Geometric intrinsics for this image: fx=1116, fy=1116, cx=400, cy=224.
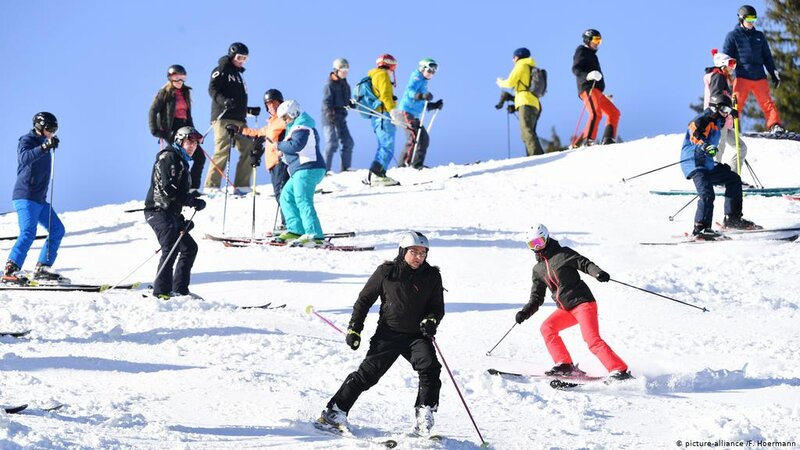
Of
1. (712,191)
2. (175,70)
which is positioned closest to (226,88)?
(175,70)

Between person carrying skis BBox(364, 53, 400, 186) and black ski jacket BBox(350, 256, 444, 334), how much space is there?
36.3 feet

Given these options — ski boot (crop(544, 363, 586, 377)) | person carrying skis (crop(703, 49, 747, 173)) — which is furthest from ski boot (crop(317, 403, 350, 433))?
person carrying skis (crop(703, 49, 747, 173))

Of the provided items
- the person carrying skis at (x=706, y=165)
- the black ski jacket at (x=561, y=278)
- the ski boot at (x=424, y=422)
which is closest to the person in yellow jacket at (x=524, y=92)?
the person carrying skis at (x=706, y=165)

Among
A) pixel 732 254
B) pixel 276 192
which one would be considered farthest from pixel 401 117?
pixel 732 254

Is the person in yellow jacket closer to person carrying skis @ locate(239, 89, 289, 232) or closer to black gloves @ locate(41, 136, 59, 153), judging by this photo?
person carrying skis @ locate(239, 89, 289, 232)

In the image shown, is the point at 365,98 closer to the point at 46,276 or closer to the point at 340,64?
the point at 340,64

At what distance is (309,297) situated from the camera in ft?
35.7

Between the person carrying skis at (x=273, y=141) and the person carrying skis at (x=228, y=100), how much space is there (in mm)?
2804

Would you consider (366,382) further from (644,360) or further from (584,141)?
(584,141)

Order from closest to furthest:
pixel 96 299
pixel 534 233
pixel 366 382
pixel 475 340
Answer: pixel 366 382 < pixel 534 233 < pixel 475 340 < pixel 96 299

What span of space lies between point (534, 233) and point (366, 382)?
89.8 inches

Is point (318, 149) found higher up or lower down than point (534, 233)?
higher up

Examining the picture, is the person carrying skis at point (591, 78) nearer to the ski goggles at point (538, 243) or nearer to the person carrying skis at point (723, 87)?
the person carrying skis at point (723, 87)

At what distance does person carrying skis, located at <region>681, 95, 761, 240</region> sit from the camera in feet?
43.8
